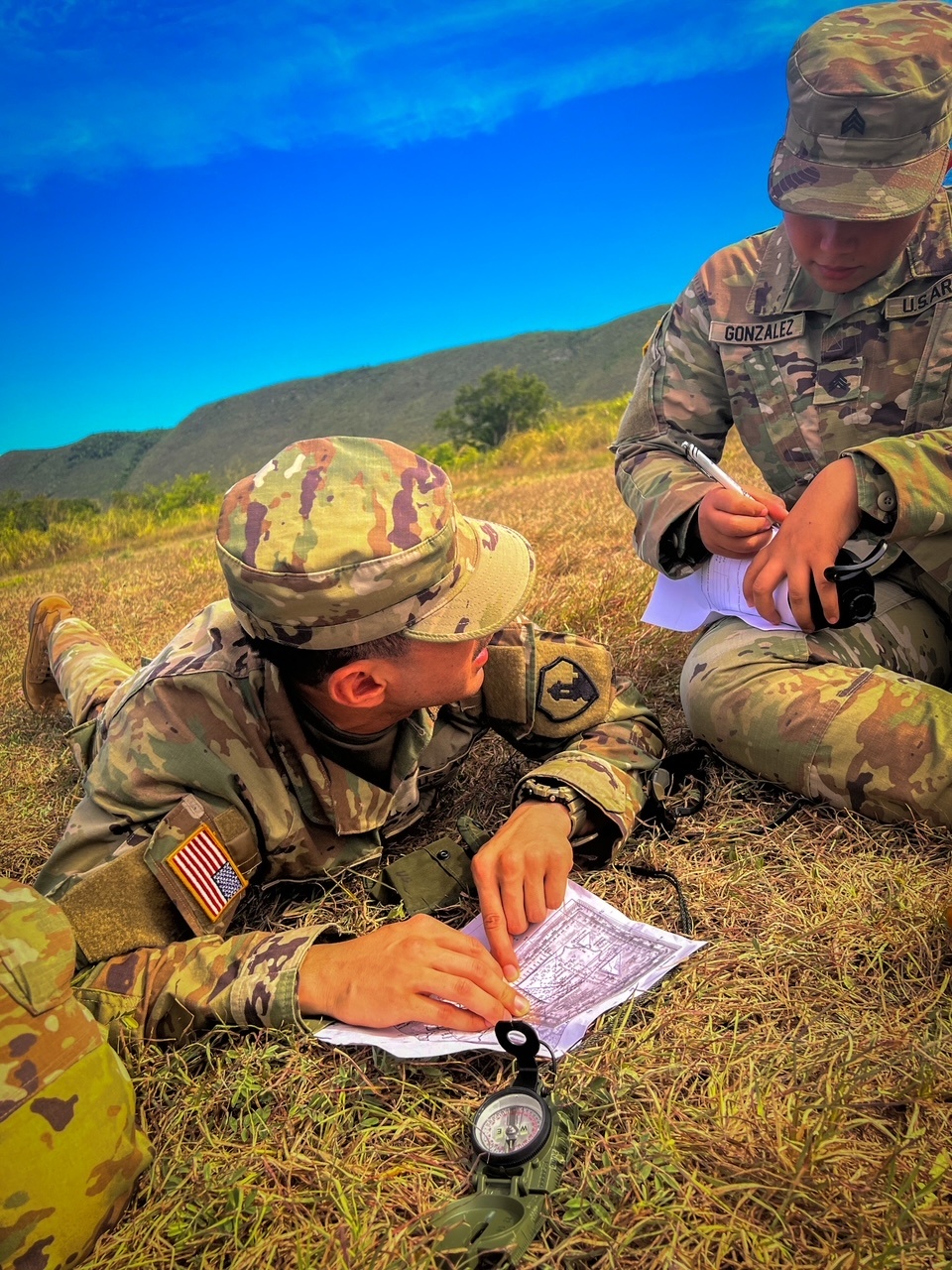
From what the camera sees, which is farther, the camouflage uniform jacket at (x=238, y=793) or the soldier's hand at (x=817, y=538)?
the soldier's hand at (x=817, y=538)

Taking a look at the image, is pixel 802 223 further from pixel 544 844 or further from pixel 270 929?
pixel 270 929

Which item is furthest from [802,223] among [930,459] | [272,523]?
[272,523]

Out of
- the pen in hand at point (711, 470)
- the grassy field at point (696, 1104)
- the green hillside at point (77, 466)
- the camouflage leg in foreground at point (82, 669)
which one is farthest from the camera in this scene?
the green hillside at point (77, 466)

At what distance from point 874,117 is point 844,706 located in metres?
1.39

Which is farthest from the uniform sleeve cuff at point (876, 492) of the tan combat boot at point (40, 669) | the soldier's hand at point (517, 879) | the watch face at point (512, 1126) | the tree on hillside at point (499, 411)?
the tree on hillside at point (499, 411)

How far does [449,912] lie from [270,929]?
1.60 ft

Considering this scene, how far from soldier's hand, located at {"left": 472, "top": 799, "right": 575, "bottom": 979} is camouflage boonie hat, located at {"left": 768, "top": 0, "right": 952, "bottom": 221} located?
161 centimetres

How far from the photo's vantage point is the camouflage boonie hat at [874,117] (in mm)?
2059

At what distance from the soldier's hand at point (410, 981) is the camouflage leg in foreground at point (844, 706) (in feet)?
3.14

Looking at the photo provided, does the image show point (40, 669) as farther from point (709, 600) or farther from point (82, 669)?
point (709, 600)

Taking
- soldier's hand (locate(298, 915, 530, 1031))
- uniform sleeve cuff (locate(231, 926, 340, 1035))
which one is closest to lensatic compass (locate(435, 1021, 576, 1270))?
soldier's hand (locate(298, 915, 530, 1031))

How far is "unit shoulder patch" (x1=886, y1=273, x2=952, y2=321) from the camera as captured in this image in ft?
7.73

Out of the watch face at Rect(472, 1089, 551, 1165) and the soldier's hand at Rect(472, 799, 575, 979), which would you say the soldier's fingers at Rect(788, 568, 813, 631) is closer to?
the soldier's hand at Rect(472, 799, 575, 979)

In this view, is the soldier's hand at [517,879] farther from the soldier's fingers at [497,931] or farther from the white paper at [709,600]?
the white paper at [709,600]
